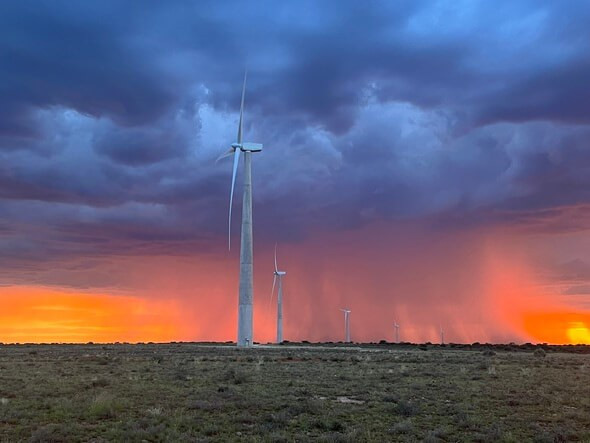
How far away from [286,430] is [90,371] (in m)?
25.8

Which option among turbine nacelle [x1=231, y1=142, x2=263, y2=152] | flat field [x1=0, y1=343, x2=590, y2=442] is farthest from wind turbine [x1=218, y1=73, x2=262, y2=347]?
flat field [x1=0, y1=343, x2=590, y2=442]

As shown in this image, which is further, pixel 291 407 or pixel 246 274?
pixel 246 274

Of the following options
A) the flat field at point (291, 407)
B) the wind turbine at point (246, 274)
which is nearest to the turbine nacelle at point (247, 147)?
the wind turbine at point (246, 274)

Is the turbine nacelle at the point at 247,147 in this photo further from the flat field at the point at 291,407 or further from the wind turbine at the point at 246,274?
the flat field at the point at 291,407

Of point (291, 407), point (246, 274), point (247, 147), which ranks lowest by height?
point (291, 407)

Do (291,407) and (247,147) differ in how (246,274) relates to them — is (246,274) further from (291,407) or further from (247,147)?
(291,407)

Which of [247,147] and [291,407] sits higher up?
[247,147]

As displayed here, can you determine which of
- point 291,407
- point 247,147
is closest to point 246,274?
point 247,147

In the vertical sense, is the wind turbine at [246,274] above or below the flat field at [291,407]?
above

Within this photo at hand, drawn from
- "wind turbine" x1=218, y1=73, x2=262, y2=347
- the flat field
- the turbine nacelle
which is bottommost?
the flat field

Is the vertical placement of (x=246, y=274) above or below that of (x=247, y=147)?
below

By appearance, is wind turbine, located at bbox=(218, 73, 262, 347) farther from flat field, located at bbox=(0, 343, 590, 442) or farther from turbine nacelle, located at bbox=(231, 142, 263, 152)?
flat field, located at bbox=(0, 343, 590, 442)

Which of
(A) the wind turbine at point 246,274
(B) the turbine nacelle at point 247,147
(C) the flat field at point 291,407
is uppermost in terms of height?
(B) the turbine nacelle at point 247,147

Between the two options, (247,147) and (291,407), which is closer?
(291,407)
